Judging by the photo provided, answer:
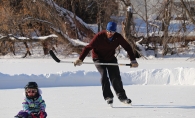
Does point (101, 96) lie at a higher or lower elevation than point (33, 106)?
lower

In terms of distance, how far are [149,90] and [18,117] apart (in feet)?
14.5

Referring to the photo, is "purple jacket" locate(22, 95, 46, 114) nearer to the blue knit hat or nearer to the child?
the child

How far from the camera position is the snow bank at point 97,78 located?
930 centimetres

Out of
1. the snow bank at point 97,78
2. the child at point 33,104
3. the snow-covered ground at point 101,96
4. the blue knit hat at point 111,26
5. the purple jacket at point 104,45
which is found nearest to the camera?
the child at point 33,104

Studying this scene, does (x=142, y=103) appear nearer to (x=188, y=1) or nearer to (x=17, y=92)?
(x=17, y=92)

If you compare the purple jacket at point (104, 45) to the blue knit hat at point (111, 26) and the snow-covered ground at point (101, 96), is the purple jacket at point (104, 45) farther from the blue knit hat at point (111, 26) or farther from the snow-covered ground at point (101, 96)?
the snow-covered ground at point (101, 96)

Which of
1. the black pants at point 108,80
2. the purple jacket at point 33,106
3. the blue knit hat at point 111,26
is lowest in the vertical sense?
the black pants at point 108,80

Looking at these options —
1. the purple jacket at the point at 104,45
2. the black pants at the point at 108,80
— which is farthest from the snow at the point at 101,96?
the purple jacket at the point at 104,45

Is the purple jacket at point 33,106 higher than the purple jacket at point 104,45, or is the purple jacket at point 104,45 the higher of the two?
the purple jacket at point 104,45

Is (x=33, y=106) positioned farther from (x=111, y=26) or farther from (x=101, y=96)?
(x=101, y=96)

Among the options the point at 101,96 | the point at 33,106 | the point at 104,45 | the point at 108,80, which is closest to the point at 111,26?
the point at 104,45

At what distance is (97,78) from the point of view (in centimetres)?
977

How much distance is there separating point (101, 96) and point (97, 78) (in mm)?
2421

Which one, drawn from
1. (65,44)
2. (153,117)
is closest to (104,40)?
(153,117)
